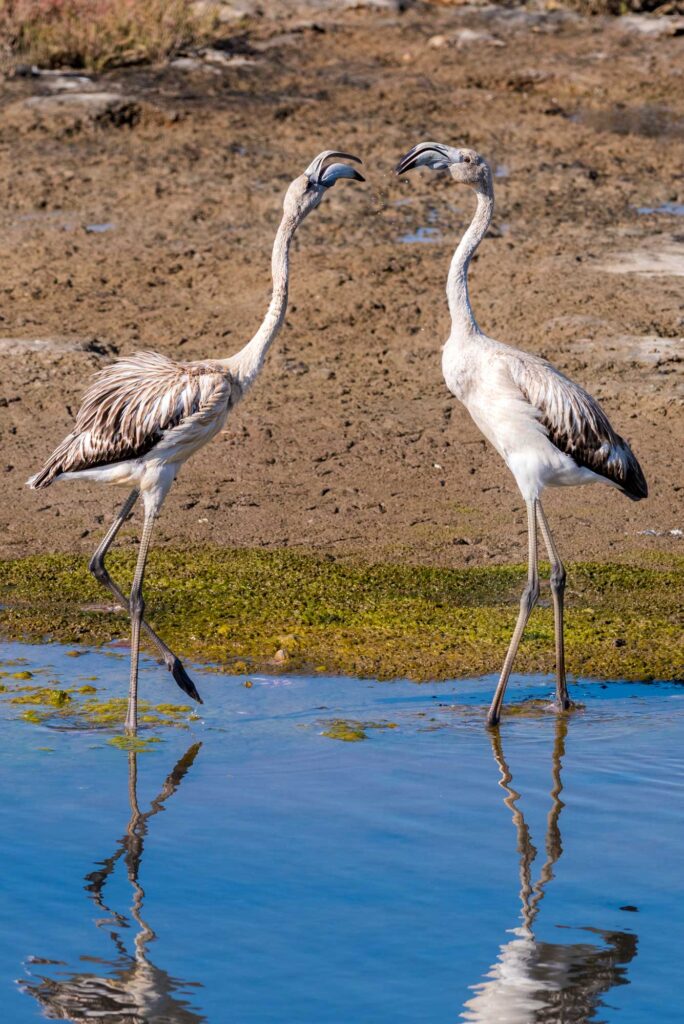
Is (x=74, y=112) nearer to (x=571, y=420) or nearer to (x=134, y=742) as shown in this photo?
(x=571, y=420)

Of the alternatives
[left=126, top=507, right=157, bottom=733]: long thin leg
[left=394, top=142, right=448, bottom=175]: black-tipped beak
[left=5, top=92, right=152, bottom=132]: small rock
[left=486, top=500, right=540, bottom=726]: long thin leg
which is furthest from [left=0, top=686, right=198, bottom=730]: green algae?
[left=5, top=92, right=152, bottom=132]: small rock

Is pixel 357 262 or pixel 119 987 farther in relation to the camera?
pixel 357 262

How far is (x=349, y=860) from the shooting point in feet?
18.2

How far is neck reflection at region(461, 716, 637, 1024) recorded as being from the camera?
4680 mm

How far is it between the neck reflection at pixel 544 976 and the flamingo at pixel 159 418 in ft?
7.56

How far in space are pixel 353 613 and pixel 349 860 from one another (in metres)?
2.64

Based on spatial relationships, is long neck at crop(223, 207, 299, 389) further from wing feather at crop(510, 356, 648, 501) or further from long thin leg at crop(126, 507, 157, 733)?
wing feather at crop(510, 356, 648, 501)

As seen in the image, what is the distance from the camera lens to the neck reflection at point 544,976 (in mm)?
4680

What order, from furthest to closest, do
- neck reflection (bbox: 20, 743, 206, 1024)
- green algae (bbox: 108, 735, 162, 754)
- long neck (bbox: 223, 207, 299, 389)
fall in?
1. long neck (bbox: 223, 207, 299, 389)
2. green algae (bbox: 108, 735, 162, 754)
3. neck reflection (bbox: 20, 743, 206, 1024)

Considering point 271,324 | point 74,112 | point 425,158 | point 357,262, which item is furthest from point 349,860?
point 74,112

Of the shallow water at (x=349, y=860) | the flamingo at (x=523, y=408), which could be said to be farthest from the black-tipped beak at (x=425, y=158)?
the shallow water at (x=349, y=860)

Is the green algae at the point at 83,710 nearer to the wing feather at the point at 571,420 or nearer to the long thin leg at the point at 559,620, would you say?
the long thin leg at the point at 559,620

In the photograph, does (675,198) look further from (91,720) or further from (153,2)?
(91,720)

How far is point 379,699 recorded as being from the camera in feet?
23.4
